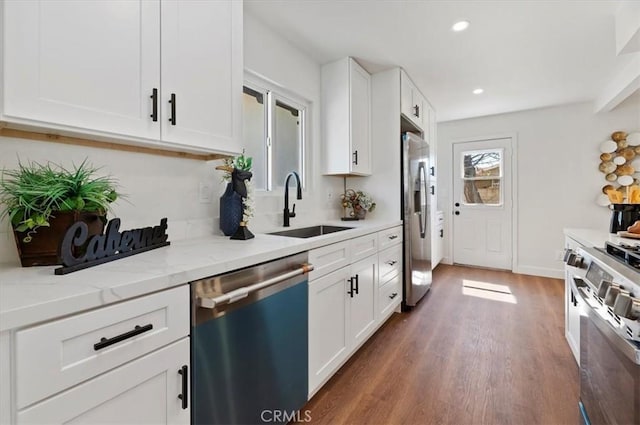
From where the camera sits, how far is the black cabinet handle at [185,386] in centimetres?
90

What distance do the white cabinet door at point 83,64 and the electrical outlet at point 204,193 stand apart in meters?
0.51

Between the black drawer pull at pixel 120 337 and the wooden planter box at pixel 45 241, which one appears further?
the wooden planter box at pixel 45 241

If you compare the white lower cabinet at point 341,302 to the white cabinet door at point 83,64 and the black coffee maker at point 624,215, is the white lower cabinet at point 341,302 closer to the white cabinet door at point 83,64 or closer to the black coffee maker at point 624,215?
the white cabinet door at point 83,64

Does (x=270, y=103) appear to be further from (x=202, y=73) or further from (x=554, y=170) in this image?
(x=554, y=170)

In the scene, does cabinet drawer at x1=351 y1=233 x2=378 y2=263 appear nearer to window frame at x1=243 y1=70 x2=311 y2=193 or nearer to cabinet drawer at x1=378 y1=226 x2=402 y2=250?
cabinet drawer at x1=378 y1=226 x2=402 y2=250

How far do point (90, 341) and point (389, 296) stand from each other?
2.26m

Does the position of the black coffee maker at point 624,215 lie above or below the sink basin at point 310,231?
above

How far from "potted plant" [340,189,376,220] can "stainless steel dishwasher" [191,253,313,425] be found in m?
1.62

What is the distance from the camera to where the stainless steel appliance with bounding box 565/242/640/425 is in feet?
3.00

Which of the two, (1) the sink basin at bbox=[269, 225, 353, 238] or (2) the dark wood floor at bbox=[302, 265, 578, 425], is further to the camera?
(1) the sink basin at bbox=[269, 225, 353, 238]

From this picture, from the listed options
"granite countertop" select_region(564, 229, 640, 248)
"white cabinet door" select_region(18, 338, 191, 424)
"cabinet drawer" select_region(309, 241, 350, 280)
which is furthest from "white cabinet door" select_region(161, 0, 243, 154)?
"granite countertop" select_region(564, 229, 640, 248)

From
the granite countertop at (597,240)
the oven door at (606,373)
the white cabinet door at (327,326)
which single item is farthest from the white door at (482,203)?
the white cabinet door at (327,326)

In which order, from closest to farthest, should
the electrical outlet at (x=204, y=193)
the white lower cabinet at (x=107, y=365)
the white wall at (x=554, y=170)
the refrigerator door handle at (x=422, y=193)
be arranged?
the white lower cabinet at (x=107, y=365), the electrical outlet at (x=204, y=193), the refrigerator door handle at (x=422, y=193), the white wall at (x=554, y=170)

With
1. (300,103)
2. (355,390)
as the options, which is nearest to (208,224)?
(355,390)
